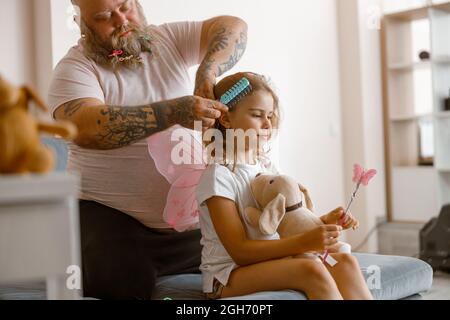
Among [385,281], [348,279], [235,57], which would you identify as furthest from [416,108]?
[348,279]

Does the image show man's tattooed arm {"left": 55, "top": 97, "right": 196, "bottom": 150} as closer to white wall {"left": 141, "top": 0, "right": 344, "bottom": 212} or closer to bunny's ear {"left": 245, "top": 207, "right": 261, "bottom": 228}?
bunny's ear {"left": 245, "top": 207, "right": 261, "bottom": 228}

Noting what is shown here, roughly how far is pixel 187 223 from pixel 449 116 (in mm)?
2355

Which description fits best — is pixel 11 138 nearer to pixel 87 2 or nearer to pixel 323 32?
pixel 87 2

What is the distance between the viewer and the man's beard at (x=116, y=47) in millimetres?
1437

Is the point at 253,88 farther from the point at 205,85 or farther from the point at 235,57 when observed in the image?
the point at 235,57

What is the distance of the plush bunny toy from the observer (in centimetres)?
112

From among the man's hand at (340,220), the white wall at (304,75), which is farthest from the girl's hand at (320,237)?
the white wall at (304,75)

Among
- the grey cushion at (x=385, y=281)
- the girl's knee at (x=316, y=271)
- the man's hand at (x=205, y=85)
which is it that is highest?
the man's hand at (x=205, y=85)

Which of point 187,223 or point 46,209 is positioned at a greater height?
point 46,209

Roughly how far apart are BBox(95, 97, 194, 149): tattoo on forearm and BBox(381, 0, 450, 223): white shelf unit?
251 centimetres

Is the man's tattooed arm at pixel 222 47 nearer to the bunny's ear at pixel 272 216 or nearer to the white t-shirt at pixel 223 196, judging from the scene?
the white t-shirt at pixel 223 196

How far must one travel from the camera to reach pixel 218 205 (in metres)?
1.17

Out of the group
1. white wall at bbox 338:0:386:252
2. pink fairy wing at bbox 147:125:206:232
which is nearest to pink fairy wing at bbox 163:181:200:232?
pink fairy wing at bbox 147:125:206:232
